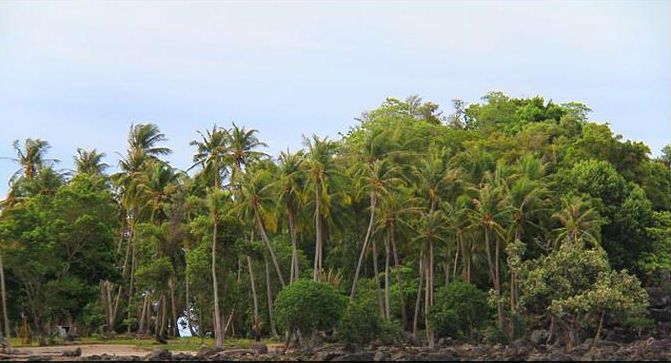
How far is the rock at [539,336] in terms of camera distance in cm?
5513

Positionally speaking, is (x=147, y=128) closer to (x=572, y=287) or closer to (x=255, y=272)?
(x=255, y=272)

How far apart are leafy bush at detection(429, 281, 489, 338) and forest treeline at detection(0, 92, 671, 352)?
0.11 meters

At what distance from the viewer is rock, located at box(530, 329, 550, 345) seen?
5513 centimetres

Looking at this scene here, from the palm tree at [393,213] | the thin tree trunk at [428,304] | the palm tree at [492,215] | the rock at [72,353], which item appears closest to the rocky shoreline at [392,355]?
the rock at [72,353]

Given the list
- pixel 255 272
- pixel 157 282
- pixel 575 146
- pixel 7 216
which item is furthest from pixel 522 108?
pixel 7 216

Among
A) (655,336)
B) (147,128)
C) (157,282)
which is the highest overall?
(147,128)

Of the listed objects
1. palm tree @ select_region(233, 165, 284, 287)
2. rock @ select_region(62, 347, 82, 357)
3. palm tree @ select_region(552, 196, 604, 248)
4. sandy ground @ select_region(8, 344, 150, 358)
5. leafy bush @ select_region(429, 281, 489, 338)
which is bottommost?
rock @ select_region(62, 347, 82, 357)

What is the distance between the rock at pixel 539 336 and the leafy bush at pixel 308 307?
13054mm

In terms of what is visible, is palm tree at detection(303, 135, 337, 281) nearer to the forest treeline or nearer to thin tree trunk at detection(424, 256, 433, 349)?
the forest treeline

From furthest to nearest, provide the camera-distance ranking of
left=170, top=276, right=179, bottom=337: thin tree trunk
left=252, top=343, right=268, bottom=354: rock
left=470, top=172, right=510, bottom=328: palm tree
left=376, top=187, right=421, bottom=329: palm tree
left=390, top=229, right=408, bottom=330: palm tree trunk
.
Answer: left=170, top=276, right=179, bottom=337: thin tree trunk, left=390, top=229, right=408, bottom=330: palm tree trunk, left=376, top=187, right=421, bottom=329: palm tree, left=470, top=172, right=510, bottom=328: palm tree, left=252, top=343, right=268, bottom=354: rock

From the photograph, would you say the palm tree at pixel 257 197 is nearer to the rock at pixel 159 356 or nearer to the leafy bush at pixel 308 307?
the leafy bush at pixel 308 307

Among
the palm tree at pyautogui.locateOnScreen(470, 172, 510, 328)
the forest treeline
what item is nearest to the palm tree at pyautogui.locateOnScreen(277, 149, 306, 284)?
the forest treeline

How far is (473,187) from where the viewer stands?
59750 millimetres

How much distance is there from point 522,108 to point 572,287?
3030cm
